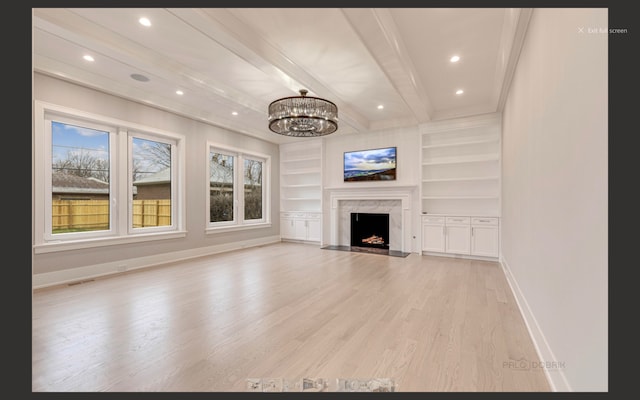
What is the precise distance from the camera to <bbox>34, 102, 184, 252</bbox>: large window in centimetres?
379

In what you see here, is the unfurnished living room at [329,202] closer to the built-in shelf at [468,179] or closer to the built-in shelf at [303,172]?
the built-in shelf at [468,179]

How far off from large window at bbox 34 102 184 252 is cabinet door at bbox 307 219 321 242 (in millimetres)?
3239

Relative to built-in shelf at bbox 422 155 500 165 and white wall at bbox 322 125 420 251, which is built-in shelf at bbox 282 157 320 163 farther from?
built-in shelf at bbox 422 155 500 165

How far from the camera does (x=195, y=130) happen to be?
5684mm

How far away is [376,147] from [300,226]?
2.93 metres

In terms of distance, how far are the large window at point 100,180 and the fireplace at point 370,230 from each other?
A: 3962 mm

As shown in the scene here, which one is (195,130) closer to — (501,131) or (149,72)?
(149,72)

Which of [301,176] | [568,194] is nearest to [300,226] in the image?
[301,176]

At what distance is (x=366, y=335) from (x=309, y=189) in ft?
18.9

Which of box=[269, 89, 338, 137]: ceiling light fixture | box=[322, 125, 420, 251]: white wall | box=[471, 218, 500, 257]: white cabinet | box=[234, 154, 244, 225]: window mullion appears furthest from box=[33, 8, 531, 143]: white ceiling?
box=[471, 218, 500, 257]: white cabinet

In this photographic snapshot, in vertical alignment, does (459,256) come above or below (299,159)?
below

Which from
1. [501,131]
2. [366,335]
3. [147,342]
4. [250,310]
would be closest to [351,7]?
[366,335]

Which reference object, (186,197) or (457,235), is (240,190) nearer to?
(186,197)

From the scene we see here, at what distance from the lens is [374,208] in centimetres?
676
